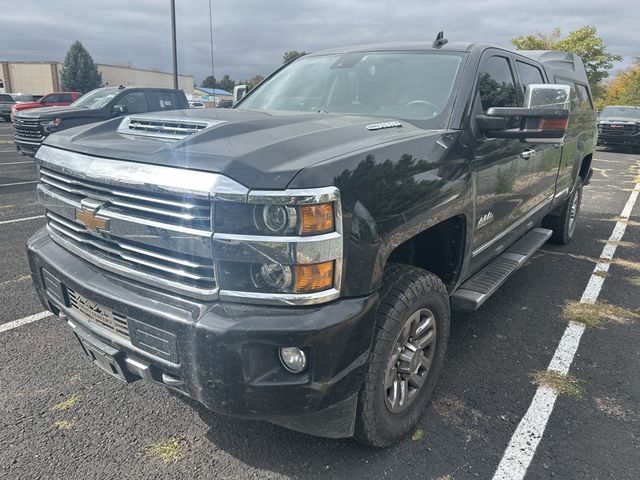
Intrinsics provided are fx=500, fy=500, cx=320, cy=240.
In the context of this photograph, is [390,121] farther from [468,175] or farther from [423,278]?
[423,278]

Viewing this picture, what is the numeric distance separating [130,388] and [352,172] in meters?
1.94

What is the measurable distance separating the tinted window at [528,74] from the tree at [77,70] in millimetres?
63929

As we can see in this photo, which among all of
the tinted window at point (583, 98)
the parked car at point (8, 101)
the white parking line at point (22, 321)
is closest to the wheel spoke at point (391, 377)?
the white parking line at point (22, 321)

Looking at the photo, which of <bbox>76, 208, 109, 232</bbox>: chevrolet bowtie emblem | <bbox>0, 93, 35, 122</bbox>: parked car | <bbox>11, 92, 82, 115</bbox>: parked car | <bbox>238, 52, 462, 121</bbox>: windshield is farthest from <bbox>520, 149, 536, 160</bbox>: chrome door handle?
<bbox>0, 93, 35, 122</bbox>: parked car

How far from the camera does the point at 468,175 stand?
9.14ft

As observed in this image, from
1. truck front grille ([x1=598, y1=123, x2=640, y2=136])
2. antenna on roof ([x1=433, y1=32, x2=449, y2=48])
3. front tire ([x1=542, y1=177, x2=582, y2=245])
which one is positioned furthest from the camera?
truck front grille ([x1=598, y1=123, x2=640, y2=136])

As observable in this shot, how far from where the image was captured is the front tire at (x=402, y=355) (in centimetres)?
218

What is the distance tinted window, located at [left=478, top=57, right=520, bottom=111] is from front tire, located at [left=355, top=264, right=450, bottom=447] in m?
1.39

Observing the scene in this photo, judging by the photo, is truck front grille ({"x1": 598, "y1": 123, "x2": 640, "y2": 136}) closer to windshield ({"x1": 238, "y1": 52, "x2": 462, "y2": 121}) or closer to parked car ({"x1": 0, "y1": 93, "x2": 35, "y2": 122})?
windshield ({"x1": 238, "y1": 52, "x2": 462, "y2": 121})

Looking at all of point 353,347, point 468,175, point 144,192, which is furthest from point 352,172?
point 468,175

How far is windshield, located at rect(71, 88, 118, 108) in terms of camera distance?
36.4 ft

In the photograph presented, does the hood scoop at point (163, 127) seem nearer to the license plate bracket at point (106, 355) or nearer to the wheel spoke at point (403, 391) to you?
the license plate bracket at point (106, 355)

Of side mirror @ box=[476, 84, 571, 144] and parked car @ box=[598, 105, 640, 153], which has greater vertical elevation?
side mirror @ box=[476, 84, 571, 144]

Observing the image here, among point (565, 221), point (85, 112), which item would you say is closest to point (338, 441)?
point (565, 221)
